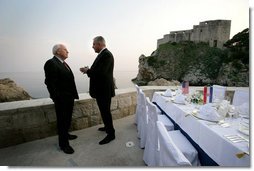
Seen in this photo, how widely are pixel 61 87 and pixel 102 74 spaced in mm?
551

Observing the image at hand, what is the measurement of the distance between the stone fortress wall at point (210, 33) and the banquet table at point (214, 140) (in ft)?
81.6

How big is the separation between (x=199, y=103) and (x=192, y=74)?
2541 centimetres

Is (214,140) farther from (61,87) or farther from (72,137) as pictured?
(72,137)

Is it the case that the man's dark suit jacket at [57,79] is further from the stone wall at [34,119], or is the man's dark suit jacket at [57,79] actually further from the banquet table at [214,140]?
the banquet table at [214,140]

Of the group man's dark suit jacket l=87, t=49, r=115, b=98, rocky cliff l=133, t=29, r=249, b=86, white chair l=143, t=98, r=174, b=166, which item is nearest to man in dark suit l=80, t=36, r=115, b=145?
man's dark suit jacket l=87, t=49, r=115, b=98

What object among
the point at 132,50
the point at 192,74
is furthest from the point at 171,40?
the point at 132,50

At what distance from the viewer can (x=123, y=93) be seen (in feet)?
11.2

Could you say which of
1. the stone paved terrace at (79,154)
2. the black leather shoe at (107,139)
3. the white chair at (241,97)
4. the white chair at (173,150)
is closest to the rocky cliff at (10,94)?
the stone paved terrace at (79,154)

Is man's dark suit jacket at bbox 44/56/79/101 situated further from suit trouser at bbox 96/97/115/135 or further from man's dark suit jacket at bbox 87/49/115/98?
suit trouser at bbox 96/97/115/135

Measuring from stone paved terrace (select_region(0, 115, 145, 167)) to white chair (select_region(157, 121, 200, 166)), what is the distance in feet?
1.80

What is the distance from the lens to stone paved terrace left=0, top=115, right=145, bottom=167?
195 centimetres

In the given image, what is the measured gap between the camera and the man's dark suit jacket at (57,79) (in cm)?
204

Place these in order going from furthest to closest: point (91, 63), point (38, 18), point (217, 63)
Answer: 1. point (217, 63)
2. point (38, 18)
3. point (91, 63)

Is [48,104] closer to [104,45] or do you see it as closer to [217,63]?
[104,45]
